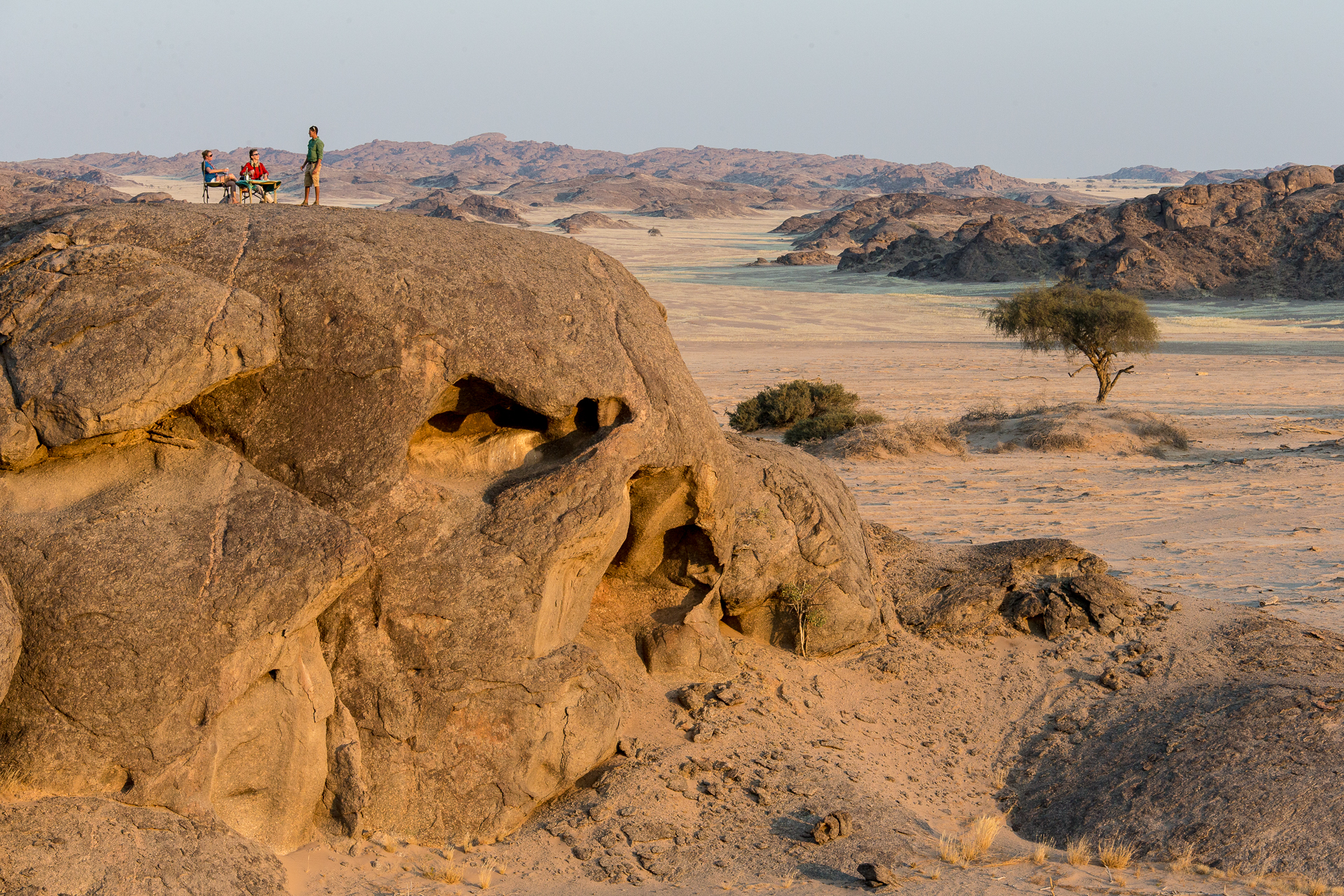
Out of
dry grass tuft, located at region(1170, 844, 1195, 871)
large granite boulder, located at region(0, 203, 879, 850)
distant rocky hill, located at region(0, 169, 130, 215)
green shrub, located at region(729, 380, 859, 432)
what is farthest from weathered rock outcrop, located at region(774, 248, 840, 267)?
dry grass tuft, located at region(1170, 844, 1195, 871)

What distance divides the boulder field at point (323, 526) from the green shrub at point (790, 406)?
12.6 metres

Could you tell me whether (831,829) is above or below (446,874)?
above

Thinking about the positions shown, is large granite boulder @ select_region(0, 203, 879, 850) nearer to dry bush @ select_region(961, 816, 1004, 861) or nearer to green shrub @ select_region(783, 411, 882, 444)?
dry bush @ select_region(961, 816, 1004, 861)

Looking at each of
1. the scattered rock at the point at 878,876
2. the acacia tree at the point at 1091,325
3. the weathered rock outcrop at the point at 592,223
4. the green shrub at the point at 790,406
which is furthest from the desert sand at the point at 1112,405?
the weathered rock outcrop at the point at 592,223

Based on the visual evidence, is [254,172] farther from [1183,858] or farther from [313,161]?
[1183,858]

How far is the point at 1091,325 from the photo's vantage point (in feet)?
82.0

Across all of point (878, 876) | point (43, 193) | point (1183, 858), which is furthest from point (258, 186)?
point (43, 193)

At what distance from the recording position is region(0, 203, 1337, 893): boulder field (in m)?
5.81

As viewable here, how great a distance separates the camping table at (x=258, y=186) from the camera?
10.2m

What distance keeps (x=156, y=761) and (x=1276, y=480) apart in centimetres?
1573

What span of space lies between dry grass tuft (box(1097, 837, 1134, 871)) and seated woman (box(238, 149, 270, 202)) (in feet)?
29.9

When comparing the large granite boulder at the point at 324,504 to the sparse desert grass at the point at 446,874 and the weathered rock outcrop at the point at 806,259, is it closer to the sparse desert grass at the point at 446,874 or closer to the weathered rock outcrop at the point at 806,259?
the sparse desert grass at the point at 446,874

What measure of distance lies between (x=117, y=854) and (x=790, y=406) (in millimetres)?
17067

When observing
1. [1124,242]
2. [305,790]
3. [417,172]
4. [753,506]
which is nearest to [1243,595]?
[753,506]
